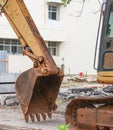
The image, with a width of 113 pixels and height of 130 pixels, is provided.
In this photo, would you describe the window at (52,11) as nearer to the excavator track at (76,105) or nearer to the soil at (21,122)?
the soil at (21,122)

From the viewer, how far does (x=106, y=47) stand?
830 cm

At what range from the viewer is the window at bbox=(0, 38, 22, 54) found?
139ft

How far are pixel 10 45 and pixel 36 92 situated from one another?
31.7 meters

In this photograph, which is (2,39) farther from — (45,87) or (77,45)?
(45,87)

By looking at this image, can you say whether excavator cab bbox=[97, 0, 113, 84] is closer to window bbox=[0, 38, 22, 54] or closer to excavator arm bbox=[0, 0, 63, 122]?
excavator arm bbox=[0, 0, 63, 122]

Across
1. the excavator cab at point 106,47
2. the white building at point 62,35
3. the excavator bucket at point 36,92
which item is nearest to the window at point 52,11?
the white building at point 62,35

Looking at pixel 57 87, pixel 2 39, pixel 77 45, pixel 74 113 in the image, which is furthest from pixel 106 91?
pixel 77 45

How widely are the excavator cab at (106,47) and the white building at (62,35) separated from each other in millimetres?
33168

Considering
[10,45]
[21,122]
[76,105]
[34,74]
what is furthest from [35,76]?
[10,45]

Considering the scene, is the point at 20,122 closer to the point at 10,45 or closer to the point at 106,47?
the point at 106,47

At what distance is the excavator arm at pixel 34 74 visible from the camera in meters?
11.0

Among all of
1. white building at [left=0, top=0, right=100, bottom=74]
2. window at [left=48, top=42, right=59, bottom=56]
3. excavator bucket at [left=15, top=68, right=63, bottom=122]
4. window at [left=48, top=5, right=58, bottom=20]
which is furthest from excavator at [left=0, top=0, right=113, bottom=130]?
window at [left=48, top=5, right=58, bottom=20]

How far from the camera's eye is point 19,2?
38.2 ft

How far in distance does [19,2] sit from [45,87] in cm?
204
